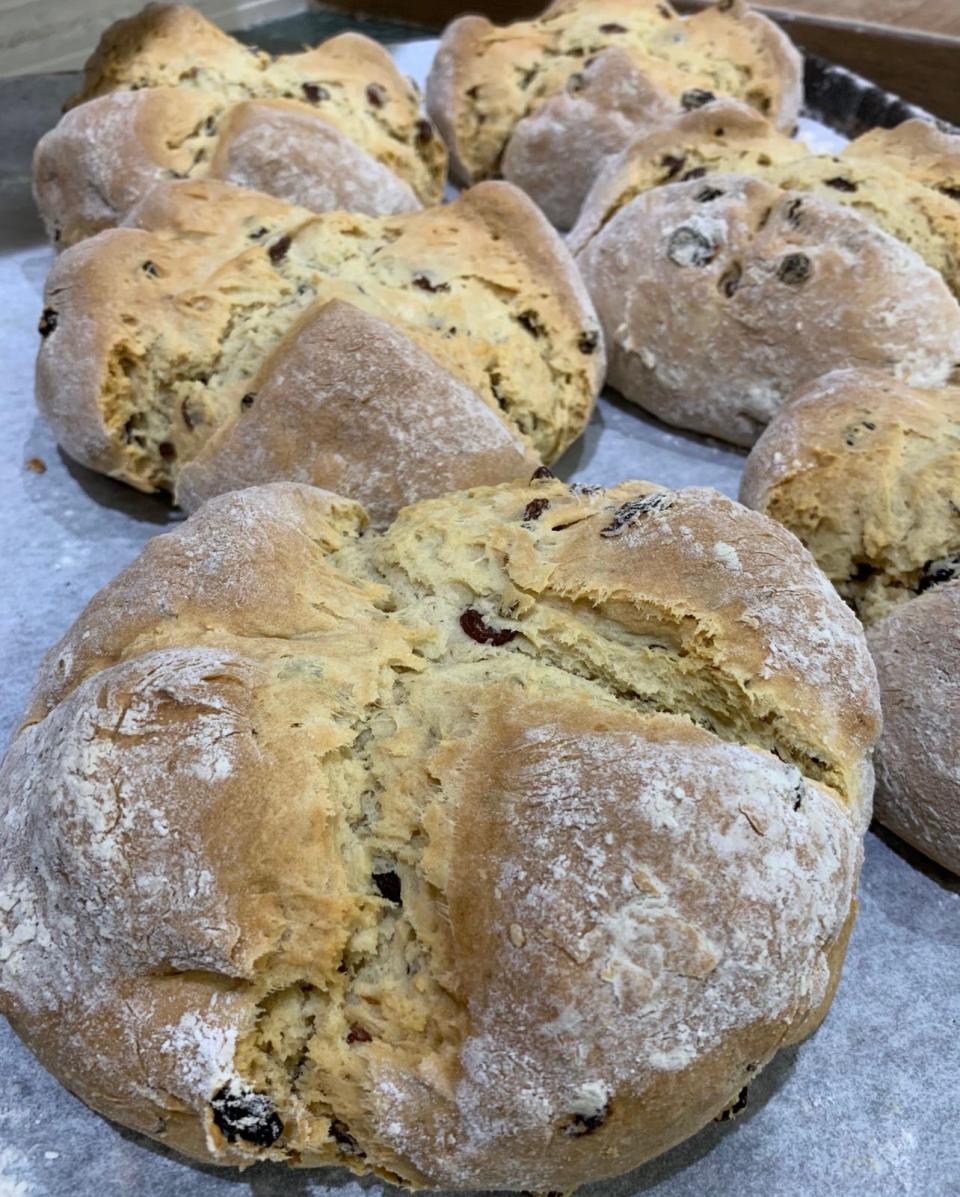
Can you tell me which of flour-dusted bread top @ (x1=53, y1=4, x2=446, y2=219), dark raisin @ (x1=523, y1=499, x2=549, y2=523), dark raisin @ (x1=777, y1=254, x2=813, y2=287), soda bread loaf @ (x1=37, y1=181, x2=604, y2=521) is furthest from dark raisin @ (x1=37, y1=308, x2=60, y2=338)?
dark raisin @ (x1=777, y1=254, x2=813, y2=287)

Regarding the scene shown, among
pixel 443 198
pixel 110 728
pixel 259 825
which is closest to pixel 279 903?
pixel 259 825

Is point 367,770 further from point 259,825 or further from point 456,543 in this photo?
point 456,543

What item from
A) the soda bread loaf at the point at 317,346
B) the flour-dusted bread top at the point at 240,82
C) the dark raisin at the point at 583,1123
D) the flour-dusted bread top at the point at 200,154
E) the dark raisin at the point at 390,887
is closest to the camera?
the dark raisin at the point at 583,1123

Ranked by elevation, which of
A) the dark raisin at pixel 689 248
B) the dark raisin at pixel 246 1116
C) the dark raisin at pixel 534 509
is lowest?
the dark raisin at pixel 246 1116

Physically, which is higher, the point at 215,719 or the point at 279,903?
the point at 215,719

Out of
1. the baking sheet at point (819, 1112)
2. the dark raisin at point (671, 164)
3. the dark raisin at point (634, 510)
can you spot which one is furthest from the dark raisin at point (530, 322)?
the baking sheet at point (819, 1112)

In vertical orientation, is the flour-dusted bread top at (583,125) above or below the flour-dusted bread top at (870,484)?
above

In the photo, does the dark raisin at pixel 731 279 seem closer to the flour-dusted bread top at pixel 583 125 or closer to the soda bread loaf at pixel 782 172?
the soda bread loaf at pixel 782 172
